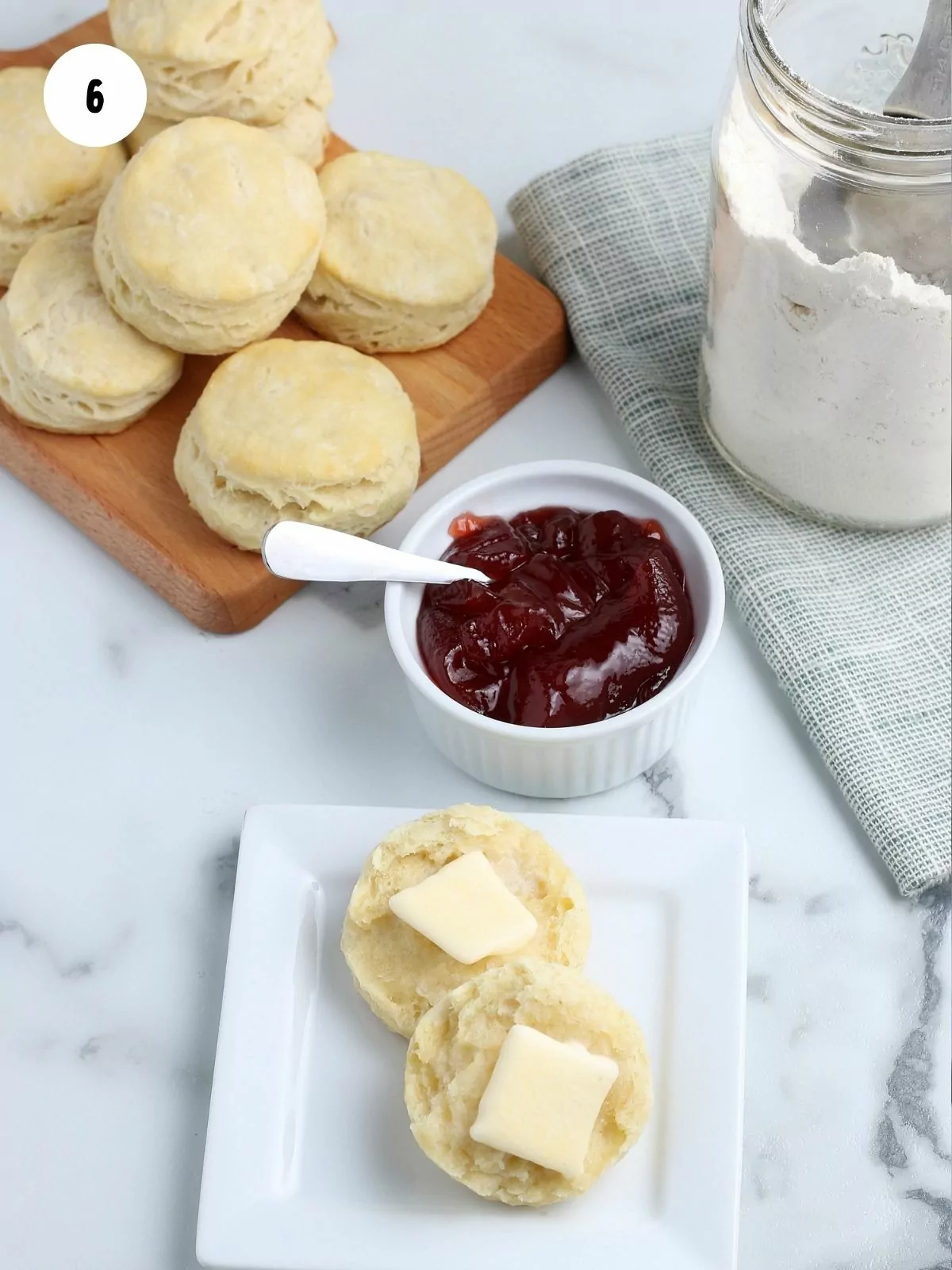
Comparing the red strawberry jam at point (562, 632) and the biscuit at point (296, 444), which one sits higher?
the biscuit at point (296, 444)

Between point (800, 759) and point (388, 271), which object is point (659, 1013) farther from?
point (388, 271)

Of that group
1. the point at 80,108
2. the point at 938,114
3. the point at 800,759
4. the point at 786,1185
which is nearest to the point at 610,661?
the point at 800,759

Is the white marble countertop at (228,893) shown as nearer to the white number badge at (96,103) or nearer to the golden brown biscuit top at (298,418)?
the golden brown biscuit top at (298,418)

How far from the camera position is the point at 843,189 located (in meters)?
1.75

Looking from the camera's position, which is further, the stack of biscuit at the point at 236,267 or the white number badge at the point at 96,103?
the white number badge at the point at 96,103

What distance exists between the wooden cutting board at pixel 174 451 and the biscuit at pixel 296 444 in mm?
61

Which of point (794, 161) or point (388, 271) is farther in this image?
point (388, 271)

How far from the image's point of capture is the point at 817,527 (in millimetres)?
2102

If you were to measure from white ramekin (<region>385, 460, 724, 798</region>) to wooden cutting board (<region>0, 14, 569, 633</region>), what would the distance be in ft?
0.83

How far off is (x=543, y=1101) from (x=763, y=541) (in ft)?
3.00

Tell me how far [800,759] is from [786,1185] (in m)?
0.55

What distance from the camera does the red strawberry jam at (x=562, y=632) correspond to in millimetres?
1747

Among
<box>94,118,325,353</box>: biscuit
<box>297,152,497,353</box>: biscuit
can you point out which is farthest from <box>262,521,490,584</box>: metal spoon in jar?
<box>297,152,497,353</box>: biscuit

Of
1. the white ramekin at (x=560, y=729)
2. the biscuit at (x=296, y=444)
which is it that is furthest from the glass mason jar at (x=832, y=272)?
the biscuit at (x=296, y=444)
